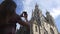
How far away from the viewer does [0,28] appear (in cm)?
296

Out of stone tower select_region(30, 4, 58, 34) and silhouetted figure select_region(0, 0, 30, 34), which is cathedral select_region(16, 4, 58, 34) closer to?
stone tower select_region(30, 4, 58, 34)

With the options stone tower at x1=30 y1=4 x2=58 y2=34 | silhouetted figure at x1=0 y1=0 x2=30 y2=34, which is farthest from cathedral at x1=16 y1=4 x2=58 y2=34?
silhouetted figure at x1=0 y1=0 x2=30 y2=34

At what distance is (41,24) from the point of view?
136ft

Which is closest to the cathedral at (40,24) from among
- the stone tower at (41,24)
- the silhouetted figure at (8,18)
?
the stone tower at (41,24)

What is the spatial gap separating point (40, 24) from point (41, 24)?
350 millimetres

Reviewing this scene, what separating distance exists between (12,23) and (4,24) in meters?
0.16

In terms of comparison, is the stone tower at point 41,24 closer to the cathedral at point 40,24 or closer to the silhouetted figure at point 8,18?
the cathedral at point 40,24

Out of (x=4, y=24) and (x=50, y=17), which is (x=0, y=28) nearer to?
(x=4, y=24)

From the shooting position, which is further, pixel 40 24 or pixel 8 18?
pixel 40 24

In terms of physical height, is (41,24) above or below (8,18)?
below

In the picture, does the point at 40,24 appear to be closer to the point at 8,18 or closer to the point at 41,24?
the point at 41,24

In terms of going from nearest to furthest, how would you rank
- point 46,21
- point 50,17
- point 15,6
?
point 15,6 < point 46,21 < point 50,17

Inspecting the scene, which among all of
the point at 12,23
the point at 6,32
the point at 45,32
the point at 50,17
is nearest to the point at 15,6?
the point at 12,23

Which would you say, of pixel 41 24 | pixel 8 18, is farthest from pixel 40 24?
pixel 8 18
